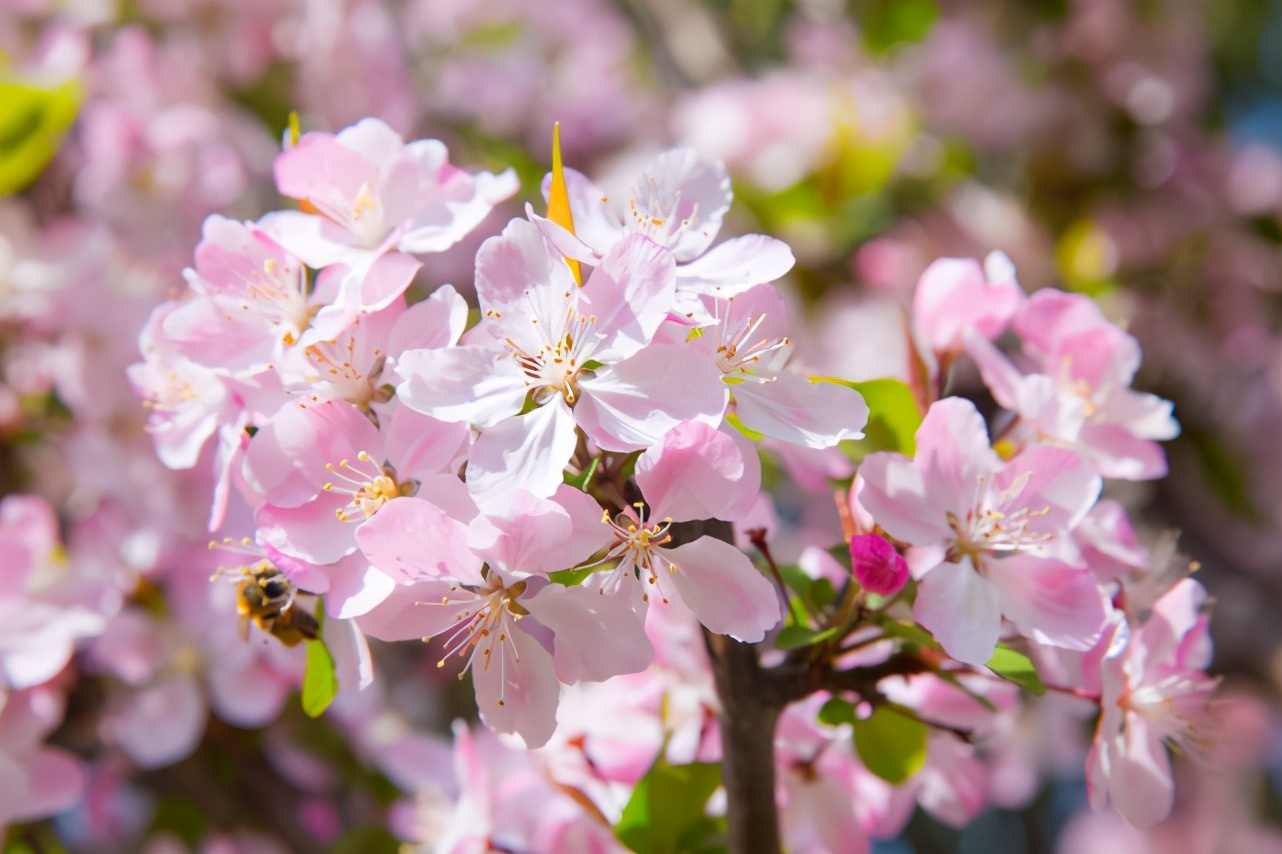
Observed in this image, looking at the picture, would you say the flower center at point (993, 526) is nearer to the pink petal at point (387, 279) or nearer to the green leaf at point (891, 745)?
the green leaf at point (891, 745)

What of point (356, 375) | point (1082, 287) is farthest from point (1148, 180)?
point (356, 375)

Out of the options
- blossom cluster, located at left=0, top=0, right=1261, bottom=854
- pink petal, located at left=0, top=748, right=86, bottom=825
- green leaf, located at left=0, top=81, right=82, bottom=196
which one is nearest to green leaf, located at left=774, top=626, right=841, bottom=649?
blossom cluster, located at left=0, top=0, right=1261, bottom=854

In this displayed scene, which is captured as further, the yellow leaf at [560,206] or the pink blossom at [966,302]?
the pink blossom at [966,302]

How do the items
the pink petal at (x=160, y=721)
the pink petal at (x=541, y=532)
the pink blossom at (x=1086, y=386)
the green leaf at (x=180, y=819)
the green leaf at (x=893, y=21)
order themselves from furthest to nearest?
the green leaf at (x=893, y=21), the green leaf at (x=180, y=819), the pink petal at (x=160, y=721), the pink blossom at (x=1086, y=386), the pink petal at (x=541, y=532)

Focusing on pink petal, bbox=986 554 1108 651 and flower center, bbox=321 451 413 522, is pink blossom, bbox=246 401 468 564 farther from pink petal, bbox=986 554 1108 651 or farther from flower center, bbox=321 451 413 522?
pink petal, bbox=986 554 1108 651

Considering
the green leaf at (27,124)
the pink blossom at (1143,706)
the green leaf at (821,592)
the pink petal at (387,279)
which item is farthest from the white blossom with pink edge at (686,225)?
the green leaf at (27,124)

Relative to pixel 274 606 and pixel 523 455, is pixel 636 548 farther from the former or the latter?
pixel 274 606

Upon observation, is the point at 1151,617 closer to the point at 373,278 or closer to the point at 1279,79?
the point at 373,278
